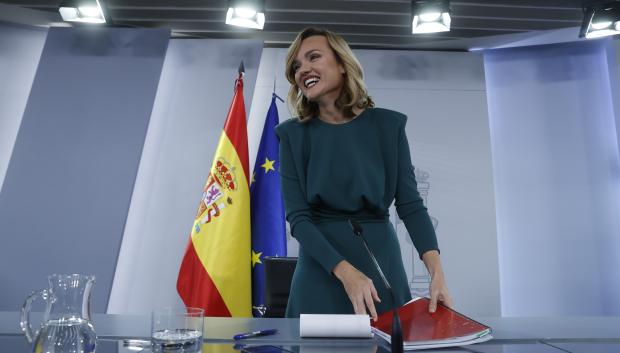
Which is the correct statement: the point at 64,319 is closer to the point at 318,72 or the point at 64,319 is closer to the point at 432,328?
the point at 432,328

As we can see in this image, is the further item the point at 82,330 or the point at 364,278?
the point at 364,278

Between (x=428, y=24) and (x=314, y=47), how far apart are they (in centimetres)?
229

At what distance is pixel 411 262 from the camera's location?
3760 millimetres

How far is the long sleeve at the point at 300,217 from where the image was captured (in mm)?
1172

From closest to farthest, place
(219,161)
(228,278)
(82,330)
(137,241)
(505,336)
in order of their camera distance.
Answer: (82,330)
(505,336)
(228,278)
(219,161)
(137,241)

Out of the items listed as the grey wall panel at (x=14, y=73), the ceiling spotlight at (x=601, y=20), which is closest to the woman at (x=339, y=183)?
the ceiling spotlight at (x=601, y=20)

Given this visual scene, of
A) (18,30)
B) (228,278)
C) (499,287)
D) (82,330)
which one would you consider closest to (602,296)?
(499,287)

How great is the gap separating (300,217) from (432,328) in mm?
439

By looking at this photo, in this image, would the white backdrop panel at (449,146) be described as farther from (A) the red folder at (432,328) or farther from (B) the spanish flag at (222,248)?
(A) the red folder at (432,328)

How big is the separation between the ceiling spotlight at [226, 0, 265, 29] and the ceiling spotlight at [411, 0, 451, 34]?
41.6 inches

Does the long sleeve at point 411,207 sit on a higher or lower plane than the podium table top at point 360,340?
higher

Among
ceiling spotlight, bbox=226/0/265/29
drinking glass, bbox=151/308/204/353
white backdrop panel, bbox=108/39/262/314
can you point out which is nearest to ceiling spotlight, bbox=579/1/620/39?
ceiling spotlight, bbox=226/0/265/29

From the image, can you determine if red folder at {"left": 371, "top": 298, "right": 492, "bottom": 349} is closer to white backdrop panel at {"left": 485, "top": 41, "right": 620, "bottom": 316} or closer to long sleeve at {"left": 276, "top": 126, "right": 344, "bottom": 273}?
long sleeve at {"left": 276, "top": 126, "right": 344, "bottom": 273}

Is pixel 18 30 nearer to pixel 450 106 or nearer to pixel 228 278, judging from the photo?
pixel 228 278
